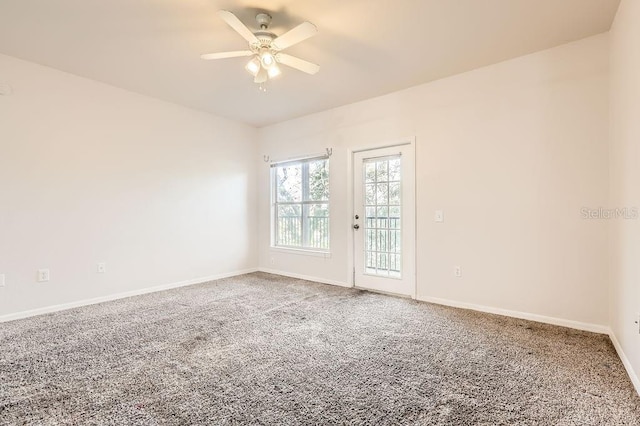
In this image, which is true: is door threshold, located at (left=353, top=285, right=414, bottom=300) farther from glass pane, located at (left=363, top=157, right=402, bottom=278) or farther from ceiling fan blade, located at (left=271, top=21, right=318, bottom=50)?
ceiling fan blade, located at (left=271, top=21, right=318, bottom=50)

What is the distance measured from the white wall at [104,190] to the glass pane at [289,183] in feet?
2.40

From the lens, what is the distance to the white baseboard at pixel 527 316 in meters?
2.79

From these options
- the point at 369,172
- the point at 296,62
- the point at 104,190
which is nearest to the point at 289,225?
the point at 369,172

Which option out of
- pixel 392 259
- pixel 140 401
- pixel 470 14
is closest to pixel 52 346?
pixel 140 401

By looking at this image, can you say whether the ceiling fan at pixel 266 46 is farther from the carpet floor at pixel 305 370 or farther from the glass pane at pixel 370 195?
the carpet floor at pixel 305 370

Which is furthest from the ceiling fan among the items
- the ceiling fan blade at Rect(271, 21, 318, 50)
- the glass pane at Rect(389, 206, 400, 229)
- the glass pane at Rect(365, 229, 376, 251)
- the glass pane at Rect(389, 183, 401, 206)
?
the glass pane at Rect(365, 229, 376, 251)

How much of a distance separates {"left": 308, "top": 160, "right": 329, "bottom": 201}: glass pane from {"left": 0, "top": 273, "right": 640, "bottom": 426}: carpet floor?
2.03 m

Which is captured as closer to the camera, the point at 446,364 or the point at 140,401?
the point at 140,401

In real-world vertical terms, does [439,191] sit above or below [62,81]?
below

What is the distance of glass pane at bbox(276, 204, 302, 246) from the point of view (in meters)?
5.32

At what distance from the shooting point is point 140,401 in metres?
1.80

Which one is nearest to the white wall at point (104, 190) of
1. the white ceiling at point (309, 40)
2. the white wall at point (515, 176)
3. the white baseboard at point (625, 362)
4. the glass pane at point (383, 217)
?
the white ceiling at point (309, 40)

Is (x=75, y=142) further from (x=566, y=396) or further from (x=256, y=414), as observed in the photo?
(x=566, y=396)

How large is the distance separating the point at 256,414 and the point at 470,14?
313cm
